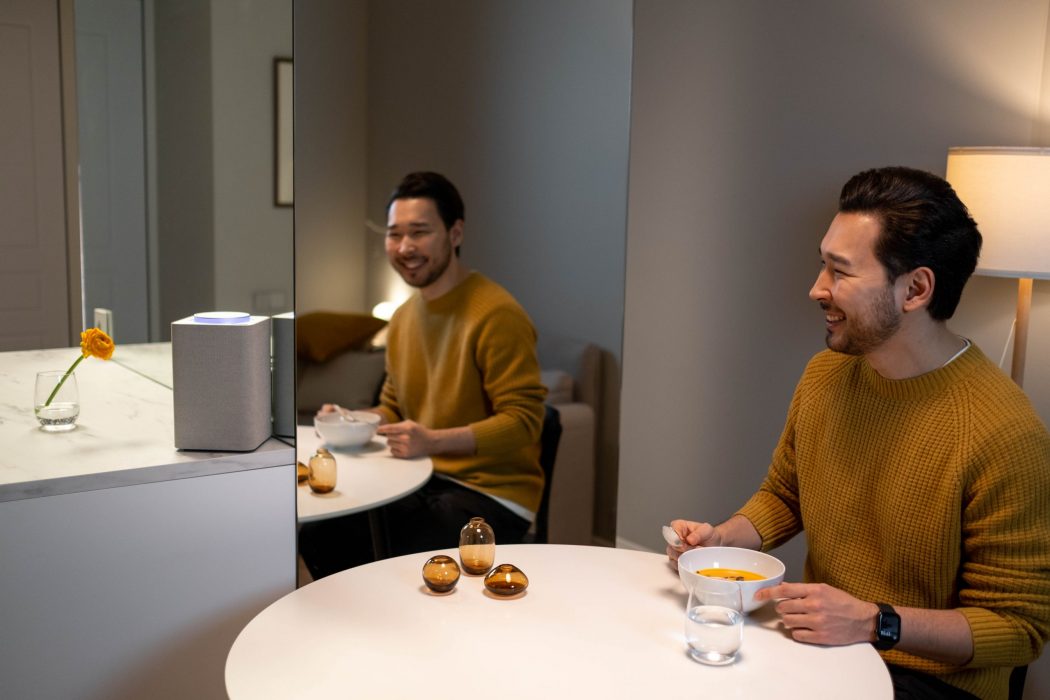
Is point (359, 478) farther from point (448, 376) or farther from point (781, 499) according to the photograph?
point (781, 499)

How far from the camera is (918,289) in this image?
1.64 meters

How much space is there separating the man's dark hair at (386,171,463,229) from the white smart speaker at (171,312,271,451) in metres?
0.52

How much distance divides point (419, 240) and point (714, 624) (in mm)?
1109

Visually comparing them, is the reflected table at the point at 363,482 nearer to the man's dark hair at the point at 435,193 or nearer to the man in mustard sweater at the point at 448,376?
the man in mustard sweater at the point at 448,376

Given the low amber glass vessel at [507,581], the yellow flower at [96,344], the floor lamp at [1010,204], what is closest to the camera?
the low amber glass vessel at [507,581]

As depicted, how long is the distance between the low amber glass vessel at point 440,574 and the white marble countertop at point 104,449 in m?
0.38

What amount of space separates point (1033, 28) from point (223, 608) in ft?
7.11

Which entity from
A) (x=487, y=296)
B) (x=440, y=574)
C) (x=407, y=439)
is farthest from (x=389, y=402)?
(x=440, y=574)

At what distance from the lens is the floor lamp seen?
6.68 ft

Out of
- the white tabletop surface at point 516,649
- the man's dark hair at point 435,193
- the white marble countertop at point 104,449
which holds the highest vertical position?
the man's dark hair at point 435,193

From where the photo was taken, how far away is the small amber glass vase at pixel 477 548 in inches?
60.7

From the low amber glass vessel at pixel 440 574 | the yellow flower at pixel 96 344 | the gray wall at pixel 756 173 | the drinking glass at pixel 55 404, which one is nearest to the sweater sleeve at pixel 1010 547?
the low amber glass vessel at pixel 440 574

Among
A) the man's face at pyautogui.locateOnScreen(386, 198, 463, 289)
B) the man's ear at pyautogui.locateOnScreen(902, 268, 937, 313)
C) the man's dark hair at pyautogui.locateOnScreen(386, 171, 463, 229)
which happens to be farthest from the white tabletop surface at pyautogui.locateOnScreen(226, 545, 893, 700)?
the man's dark hair at pyautogui.locateOnScreen(386, 171, 463, 229)

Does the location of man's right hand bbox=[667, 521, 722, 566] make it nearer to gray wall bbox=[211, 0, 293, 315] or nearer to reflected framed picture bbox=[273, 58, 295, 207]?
gray wall bbox=[211, 0, 293, 315]
